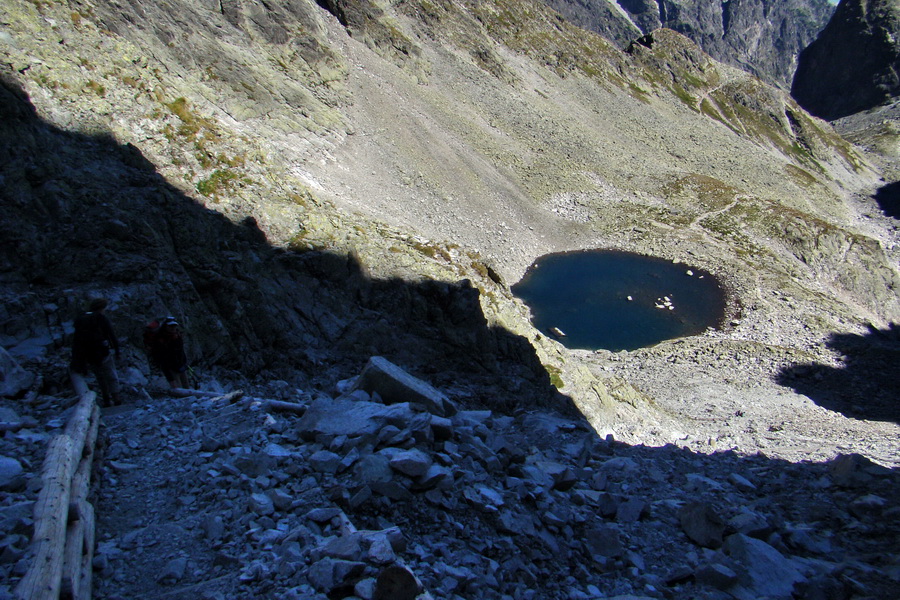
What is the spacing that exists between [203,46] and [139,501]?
35796 mm

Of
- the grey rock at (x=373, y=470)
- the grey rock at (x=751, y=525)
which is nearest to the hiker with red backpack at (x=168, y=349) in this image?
the grey rock at (x=373, y=470)

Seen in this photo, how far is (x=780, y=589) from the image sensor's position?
6633mm

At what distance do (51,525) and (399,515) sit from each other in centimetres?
336

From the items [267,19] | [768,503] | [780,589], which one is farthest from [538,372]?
[267,19]

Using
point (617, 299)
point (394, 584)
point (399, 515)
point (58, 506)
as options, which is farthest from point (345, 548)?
point (617, 299)

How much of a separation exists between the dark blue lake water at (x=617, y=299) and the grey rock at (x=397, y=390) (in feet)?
88.6

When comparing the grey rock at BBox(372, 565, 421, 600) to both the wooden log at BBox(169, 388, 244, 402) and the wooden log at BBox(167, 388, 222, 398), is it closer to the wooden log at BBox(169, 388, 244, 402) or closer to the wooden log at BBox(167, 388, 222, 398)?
the wooden log at BBox(169, 388, 244, 402)

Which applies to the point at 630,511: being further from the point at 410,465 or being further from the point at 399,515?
the point at 399,515

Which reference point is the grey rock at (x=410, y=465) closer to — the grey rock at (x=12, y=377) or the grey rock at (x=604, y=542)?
the grey rock at (x=604, y=542)

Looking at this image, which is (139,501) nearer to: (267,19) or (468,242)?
(468,242)

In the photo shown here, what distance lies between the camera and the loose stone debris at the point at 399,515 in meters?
5.14

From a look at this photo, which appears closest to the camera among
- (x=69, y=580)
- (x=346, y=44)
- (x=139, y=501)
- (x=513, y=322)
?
(x=69, y=580)

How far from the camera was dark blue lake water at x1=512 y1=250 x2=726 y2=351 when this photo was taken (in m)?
37.3

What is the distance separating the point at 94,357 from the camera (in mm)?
8609
